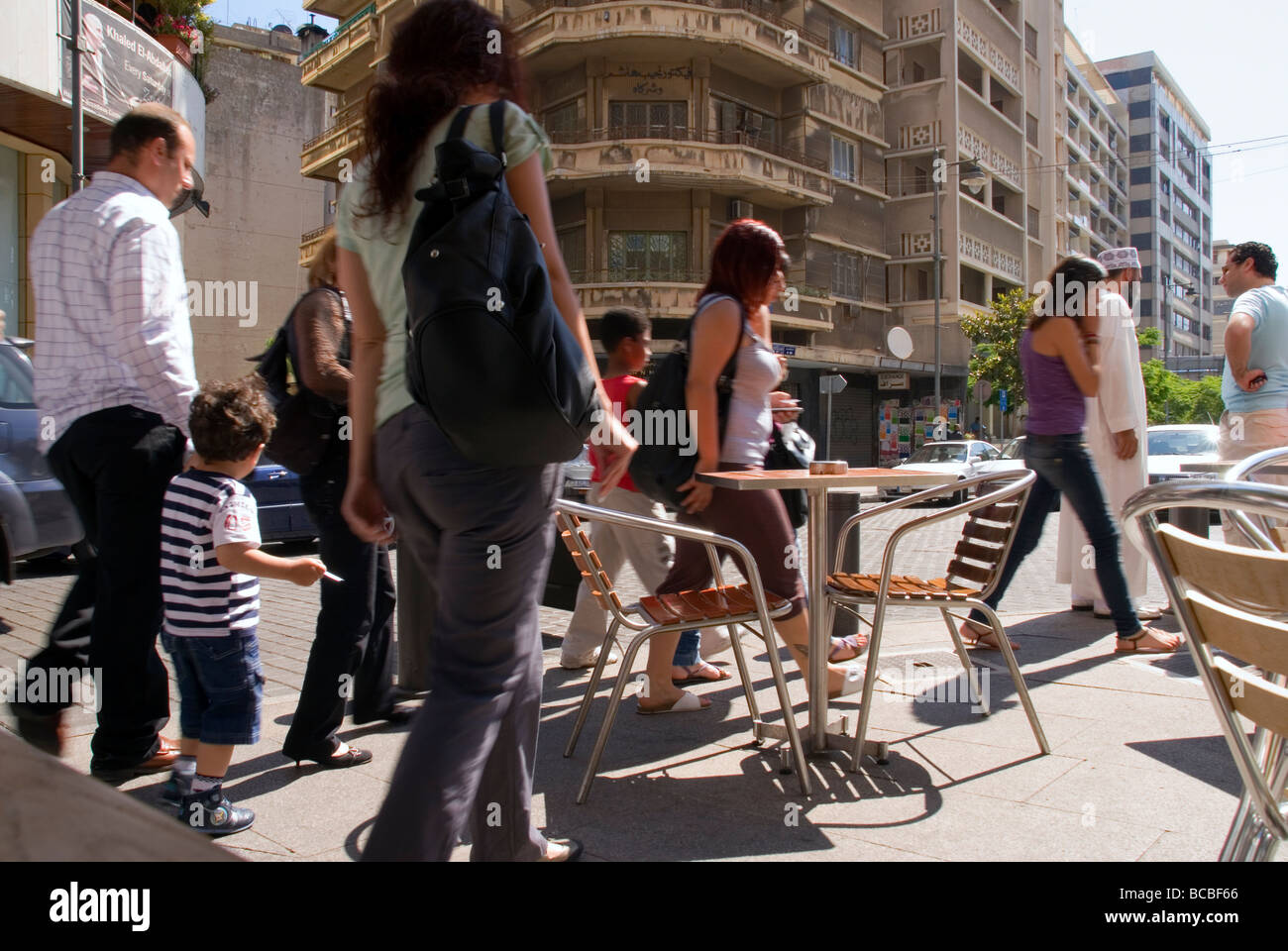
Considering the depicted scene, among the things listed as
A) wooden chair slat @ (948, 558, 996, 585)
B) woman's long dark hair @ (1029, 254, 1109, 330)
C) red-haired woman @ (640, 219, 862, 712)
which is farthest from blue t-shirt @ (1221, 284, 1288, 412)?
red-haired woman @ (640, 219, 862, 712)

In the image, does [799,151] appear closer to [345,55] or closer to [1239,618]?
[345,55]

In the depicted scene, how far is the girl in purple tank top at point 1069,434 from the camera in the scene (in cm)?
489

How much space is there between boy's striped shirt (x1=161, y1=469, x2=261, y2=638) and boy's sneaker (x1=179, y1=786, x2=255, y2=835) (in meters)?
0.44

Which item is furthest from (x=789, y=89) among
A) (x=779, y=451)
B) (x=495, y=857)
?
(x=495, y=857)

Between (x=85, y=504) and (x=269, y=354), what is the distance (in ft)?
2.49

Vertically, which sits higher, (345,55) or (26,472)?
(345,55)

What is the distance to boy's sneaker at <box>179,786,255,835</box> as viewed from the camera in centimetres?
270

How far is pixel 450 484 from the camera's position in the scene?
1.87m

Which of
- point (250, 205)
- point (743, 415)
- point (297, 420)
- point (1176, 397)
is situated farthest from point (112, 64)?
point (1176, 397)

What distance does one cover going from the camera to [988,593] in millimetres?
3490

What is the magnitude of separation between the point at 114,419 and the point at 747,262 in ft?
7.13

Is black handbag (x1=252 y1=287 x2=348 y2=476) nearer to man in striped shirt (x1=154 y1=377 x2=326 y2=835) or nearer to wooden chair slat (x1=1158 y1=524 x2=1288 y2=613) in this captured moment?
man in striped shirt (x1=154 y1=377 x2=326 y2=835)

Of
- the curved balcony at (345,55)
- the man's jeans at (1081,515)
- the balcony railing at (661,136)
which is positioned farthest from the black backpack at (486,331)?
the curved balcony at (345,55)

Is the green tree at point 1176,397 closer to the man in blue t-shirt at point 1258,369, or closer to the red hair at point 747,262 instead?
the man in blue t-shirt at point 1258,369
